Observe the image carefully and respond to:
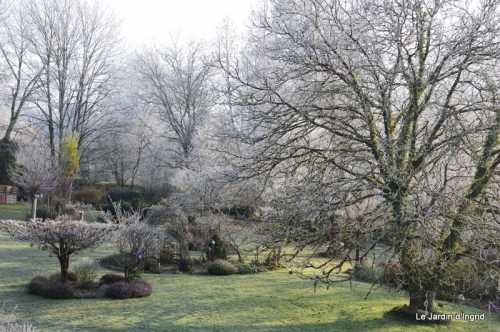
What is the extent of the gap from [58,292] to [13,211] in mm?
14843

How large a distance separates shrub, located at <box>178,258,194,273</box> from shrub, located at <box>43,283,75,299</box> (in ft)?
15.1

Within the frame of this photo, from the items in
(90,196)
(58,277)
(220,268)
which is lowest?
(220,268)

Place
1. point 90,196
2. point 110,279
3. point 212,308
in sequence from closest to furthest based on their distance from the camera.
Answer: point 212,308
point 110,279
point 90,196

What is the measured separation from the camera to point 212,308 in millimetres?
9656

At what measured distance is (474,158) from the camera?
610cm

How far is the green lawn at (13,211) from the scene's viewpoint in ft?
67.2

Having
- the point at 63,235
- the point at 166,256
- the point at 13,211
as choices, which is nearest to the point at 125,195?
the point at 13,211

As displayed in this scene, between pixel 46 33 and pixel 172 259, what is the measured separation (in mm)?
21592

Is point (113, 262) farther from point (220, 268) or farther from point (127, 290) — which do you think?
point (127, 290)

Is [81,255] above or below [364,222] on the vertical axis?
below

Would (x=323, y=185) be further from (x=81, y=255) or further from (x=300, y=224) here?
(x=81, y=255)

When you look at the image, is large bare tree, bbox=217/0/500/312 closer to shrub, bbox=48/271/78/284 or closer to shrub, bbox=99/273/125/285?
shrub, bbox=99/273/125/285

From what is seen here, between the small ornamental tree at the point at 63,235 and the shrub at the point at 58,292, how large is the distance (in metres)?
0.58

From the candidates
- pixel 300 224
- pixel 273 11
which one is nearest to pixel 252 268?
pixel 300 224
